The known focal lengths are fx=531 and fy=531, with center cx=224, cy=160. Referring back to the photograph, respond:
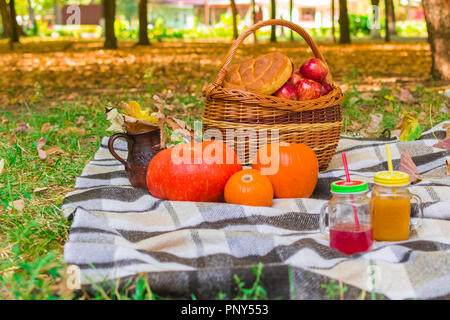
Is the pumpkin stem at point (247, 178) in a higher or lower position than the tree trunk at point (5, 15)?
lower

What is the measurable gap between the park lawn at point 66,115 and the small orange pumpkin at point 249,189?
671 mm

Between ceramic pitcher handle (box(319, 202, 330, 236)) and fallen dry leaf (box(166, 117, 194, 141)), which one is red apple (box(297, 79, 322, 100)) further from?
ceramic pitcher handle (box(319, 202, 330, 236))

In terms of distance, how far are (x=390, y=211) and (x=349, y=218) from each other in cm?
15

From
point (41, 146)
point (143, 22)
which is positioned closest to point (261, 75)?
point (41, 146)

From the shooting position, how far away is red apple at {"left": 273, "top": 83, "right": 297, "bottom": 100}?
2.62 metres

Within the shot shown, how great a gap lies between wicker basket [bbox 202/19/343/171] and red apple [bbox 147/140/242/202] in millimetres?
259

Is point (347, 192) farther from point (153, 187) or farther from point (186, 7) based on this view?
point (186, 7)

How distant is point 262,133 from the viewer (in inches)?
101

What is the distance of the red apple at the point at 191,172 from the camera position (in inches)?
88.6

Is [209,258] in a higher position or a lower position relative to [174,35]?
lower

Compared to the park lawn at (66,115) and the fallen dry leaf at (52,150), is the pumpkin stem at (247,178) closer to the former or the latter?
the park lawn at (66,115)

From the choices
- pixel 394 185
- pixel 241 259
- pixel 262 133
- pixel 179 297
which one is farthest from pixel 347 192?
pixel 262 133

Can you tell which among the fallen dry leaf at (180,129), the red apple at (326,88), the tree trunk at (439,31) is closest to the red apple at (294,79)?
the red apple at (326,88)
